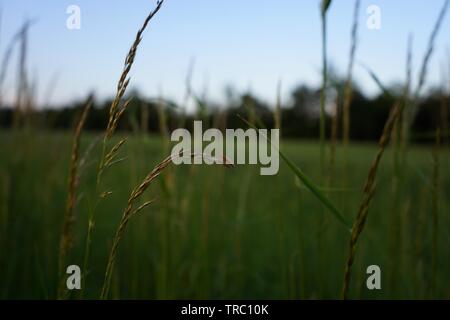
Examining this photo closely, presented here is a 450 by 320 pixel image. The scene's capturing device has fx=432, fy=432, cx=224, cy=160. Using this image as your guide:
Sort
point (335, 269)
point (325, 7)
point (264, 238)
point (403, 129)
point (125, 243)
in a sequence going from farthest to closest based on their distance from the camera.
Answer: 1. point (264, 238)
2. point (125, 243)
3. point (335, 269)
4. point (403, 129)
5. point (325, 7)

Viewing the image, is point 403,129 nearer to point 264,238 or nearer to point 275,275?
point 275,275

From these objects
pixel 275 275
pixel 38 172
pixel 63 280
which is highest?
pixel 38 172

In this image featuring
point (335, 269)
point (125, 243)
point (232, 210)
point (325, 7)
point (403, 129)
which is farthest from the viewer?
point (232, 210)

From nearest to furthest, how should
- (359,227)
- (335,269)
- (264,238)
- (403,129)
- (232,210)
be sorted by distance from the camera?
(359,227) → (403,129) → (335,269) → (264,238) → (232,210)

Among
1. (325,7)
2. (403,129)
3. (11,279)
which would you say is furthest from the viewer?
(11,279)

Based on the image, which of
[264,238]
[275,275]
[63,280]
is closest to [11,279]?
[63,280]

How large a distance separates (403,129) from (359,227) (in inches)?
23.3

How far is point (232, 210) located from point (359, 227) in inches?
92.0

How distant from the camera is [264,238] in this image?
213 centimetres
